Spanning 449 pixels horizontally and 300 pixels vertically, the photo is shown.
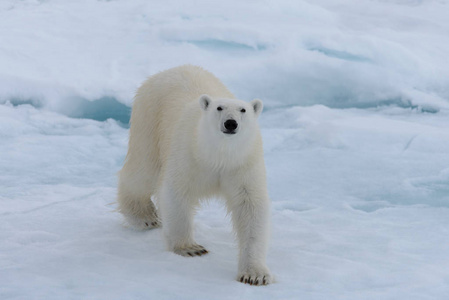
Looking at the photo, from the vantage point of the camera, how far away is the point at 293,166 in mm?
6004

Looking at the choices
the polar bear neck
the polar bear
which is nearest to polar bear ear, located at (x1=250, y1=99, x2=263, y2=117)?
the polar bear

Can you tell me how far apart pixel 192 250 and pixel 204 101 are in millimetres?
846

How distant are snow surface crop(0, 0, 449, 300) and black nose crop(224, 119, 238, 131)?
766mm

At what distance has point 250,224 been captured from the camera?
2.93 metres

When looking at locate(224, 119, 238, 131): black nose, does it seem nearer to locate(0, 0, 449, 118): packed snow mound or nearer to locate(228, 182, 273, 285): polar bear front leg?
locate(228, 182, 273, 285): polar bear front leg

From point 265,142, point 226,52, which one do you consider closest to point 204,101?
point 265,142

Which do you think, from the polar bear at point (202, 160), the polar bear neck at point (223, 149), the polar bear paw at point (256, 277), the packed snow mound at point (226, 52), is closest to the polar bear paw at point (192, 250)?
the polar bear at point (202, 160)

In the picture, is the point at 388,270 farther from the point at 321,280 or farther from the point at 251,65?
the point at 251,65

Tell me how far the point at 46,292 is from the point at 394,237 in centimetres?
232

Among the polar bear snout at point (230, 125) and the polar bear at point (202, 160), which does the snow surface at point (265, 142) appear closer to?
the polar bear at point (202, 160)

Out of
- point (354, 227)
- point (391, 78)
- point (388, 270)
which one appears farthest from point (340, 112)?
point (388, 270)

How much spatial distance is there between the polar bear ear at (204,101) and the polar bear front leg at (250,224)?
1.57 ft

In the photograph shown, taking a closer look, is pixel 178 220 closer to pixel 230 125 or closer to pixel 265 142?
pixel 230 125

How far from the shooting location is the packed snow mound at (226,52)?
26.7ft
